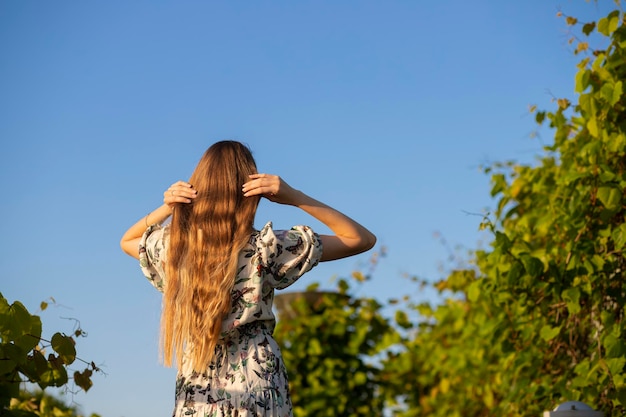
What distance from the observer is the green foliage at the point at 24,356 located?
196 centimetres

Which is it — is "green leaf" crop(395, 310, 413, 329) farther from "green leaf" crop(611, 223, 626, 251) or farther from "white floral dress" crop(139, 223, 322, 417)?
"white floral dress" crop(139, 223, 322, 417)

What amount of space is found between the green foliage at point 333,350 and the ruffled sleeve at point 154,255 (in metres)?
4.20

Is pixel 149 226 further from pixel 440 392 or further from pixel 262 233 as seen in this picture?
pixel 440 392

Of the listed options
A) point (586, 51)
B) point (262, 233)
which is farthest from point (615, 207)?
point (262, 233)

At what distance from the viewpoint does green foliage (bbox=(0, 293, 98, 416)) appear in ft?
6.45

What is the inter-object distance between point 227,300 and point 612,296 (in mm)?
1807

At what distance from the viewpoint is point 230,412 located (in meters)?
2.39

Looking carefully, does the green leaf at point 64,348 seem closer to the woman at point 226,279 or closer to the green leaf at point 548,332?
Answer: the woman at point 226,279

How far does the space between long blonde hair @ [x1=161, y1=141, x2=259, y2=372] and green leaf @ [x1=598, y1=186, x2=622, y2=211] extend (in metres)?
1.47

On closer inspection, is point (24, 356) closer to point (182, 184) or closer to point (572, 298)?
point (182, 184)

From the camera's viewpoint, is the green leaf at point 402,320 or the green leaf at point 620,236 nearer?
the green leaf at point 620,236

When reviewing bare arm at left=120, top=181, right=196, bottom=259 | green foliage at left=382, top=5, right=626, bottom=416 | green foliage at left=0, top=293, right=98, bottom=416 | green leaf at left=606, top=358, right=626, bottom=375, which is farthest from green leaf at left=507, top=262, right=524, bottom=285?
green foliage at left=0, top=293, right=98, bottom=416

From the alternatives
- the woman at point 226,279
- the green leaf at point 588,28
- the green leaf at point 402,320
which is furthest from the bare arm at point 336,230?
the green leaf at point 402,320

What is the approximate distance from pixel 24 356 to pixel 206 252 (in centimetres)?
64
